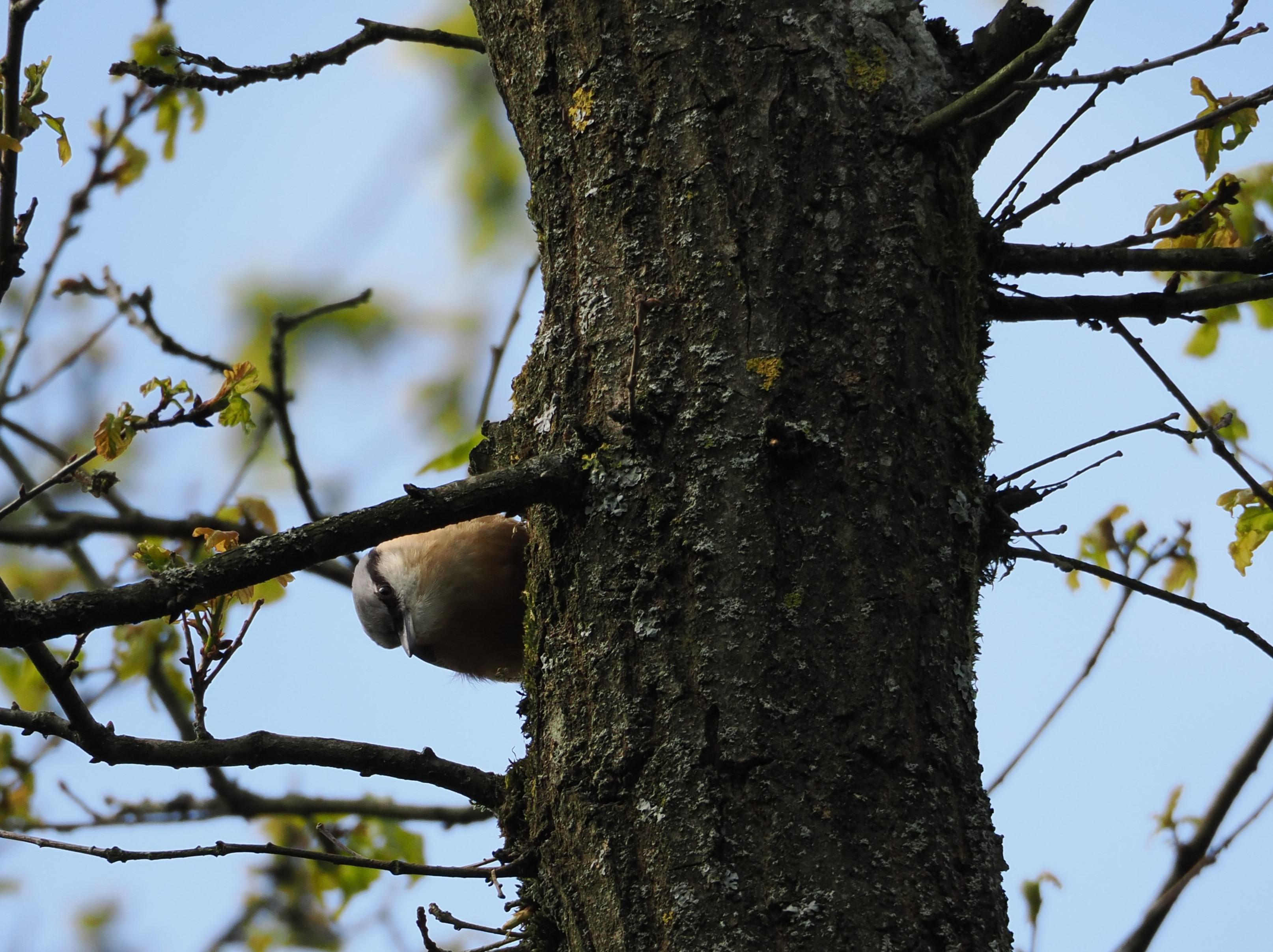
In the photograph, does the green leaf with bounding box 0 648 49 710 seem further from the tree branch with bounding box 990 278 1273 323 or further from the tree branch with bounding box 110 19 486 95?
the tree branch with bounding box 990 278 1273 323

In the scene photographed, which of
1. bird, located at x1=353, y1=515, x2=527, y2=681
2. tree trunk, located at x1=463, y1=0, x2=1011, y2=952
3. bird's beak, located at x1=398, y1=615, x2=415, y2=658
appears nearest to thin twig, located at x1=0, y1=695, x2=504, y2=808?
tree trunk, located at x1=463, y1=0, x2=1011, y2=952

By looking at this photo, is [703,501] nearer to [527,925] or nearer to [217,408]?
[527,925]

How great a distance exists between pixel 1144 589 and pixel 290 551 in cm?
147

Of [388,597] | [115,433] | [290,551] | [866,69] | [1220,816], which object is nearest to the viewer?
[290,551]

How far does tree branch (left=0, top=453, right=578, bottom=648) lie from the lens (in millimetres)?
1567

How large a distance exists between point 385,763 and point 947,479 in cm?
104

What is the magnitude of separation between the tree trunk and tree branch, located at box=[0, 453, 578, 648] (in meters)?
0.12

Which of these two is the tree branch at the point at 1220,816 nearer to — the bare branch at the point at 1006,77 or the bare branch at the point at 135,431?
the bare branch at the point at 1006,77

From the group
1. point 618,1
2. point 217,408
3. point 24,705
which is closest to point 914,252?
point 618,1

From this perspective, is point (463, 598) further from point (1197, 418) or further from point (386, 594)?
point (1197, 418)

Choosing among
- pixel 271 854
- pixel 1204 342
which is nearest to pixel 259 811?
pixel 271 854

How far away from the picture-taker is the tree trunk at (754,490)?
1604 mm

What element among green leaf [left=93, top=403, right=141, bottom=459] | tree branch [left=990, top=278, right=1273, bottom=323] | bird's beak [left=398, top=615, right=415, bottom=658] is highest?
bird's beak [left=398, top=615, right=415, bottom=658]

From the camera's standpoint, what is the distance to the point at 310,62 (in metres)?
2.95
